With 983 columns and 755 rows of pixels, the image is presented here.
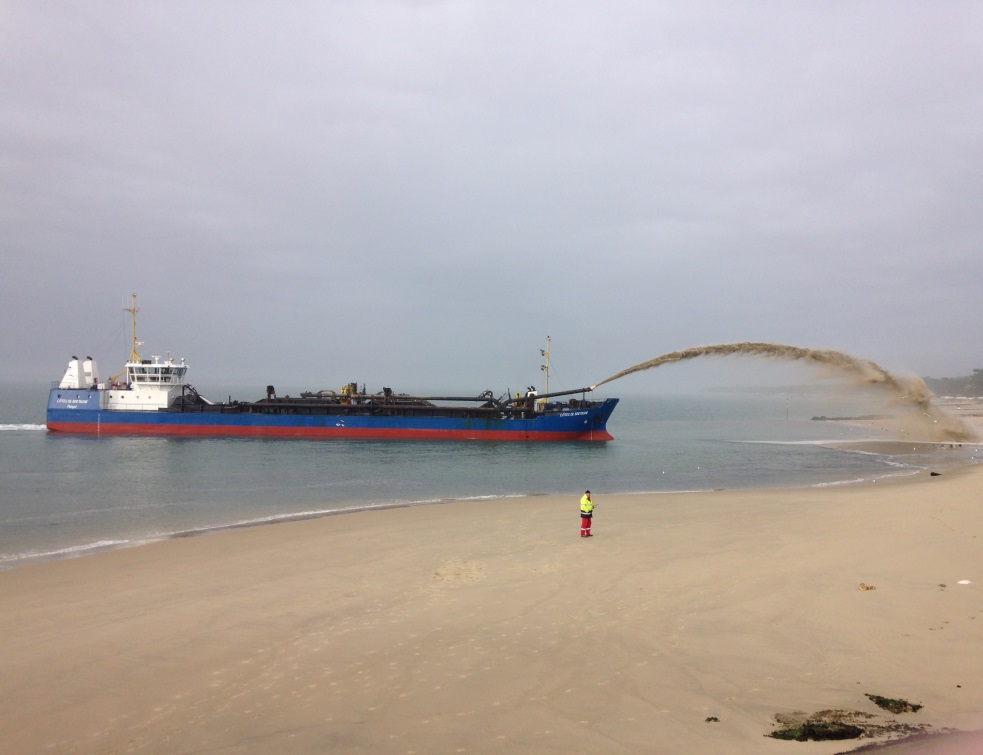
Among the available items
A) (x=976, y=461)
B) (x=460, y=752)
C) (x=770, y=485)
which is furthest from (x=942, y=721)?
(x=976, y=461)

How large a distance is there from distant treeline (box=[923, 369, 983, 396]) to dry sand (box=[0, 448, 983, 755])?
581 feet

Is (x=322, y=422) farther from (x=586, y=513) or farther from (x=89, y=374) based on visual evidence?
(x=586, y=513)

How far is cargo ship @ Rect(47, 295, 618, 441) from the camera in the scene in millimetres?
49219

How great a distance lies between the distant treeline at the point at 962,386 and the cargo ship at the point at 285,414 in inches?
5795

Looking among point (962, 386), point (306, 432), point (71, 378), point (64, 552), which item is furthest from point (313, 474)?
point (962, 386)

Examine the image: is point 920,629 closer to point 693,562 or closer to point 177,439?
point 693,562

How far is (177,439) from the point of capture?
48.2 meters

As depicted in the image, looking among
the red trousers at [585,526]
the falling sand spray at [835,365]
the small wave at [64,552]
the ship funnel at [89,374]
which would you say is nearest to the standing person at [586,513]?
the red trousers at [585,526]

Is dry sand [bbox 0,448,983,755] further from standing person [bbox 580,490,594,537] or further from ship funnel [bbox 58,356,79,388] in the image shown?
ship funnel [bbox 58,356,79,388]

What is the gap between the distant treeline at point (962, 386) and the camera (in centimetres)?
15836

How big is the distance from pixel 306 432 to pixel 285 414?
2745 mm

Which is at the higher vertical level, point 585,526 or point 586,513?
point 586,513

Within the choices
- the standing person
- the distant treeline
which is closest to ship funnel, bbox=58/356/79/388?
the standing person

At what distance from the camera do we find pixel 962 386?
173375mm
